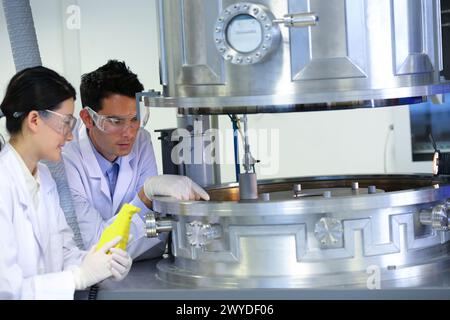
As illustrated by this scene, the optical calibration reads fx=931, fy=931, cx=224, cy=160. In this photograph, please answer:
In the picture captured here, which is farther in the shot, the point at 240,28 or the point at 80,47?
the point at 80,47

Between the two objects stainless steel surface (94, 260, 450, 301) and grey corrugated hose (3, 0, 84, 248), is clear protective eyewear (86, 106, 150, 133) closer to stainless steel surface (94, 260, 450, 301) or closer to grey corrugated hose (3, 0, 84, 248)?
grey corrugated hose (3, 0, 84, 248)

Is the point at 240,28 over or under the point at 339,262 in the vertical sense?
over

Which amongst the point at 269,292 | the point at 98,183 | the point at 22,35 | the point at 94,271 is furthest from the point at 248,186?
the point at 22,35

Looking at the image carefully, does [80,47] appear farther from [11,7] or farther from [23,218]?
[23,218]

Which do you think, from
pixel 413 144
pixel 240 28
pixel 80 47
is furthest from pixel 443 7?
pixel 80 47

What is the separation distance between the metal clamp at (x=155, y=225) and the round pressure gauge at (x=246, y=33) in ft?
1.47

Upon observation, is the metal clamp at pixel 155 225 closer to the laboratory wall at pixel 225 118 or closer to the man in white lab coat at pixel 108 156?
the man in white lab coat at pixel 108 156

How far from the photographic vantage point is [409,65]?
7.38ft

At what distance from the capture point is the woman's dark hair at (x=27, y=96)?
231cm

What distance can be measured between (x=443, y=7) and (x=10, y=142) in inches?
68.4

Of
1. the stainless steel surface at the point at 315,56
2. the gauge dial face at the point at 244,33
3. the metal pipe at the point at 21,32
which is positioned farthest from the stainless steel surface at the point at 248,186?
the metal pipe at the point at 21,32

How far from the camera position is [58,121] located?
2.34 m

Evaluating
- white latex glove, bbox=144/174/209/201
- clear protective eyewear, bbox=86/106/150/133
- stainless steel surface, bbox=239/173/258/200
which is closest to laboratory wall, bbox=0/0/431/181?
clear protective eyewear, bbox=86/106/150/133

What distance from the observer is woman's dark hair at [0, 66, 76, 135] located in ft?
7.57
